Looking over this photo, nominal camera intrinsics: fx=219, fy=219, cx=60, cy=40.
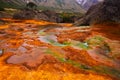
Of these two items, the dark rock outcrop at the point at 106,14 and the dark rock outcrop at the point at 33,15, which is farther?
the dark rock outcrop at the point at 33,15

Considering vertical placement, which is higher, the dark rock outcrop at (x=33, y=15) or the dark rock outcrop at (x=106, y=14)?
the dark rock outcrop at (x=106, y=14)

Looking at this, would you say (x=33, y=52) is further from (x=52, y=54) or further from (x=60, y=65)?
(x=60, y=65)

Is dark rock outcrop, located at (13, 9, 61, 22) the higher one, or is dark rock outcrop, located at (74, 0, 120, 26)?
dark rock outcrop, located at (74, 0, 120, 26)

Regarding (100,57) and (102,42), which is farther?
(102,42)

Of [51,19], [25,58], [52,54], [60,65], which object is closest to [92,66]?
[60,65]

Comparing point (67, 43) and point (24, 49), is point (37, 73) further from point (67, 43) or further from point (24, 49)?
point (67, 43)

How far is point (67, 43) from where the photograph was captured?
28.1 meters

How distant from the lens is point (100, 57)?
2267cm

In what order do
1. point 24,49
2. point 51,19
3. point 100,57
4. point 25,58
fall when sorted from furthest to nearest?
point 51,19 < point 24,49 < point 100,57 < point 25,58

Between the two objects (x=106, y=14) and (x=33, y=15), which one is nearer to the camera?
(x=106, y=14)

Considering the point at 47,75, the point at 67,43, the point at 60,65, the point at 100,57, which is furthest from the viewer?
the point at 67,43

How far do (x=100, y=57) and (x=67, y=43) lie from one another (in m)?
6.50

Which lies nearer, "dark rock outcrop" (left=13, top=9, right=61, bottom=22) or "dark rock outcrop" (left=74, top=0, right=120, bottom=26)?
"dark rock outcrop" (left=74, top=0, right=120, bottom=26)

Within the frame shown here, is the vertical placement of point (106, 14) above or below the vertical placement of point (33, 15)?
above
